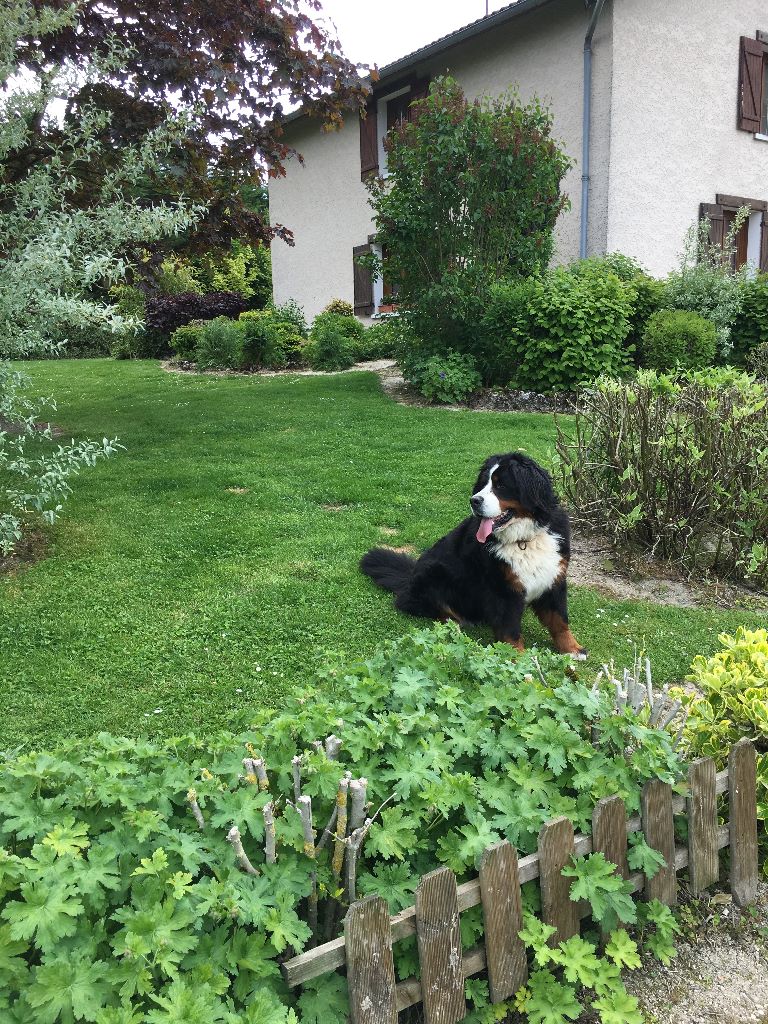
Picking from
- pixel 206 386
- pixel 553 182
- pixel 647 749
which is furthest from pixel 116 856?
pixel 206 386

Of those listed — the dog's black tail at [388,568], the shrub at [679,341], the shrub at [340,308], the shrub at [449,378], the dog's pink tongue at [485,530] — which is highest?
the shrub at [340,308]

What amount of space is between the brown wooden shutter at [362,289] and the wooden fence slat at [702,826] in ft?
55.6

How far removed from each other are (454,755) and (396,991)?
56 cm

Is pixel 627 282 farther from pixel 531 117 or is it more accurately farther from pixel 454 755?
pixel 454 755

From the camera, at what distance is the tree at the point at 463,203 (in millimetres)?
9961

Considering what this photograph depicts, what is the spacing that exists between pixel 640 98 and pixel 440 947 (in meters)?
14.5

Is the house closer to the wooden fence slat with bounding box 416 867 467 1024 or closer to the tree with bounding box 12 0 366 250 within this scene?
the tree with bounding box 12 0 366 250

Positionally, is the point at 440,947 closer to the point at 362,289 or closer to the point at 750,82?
the point at 750,82

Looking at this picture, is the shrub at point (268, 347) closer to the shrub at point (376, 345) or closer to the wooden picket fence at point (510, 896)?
the shrub at point (376, 345)

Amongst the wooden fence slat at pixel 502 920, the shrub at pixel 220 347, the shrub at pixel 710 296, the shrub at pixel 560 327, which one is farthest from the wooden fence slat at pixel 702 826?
the shrub at pixel 220 347

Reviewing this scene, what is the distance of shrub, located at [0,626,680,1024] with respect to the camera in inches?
54.9

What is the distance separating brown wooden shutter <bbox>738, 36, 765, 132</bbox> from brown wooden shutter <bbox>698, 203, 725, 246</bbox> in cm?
172

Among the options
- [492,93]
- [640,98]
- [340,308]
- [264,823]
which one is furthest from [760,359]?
[264,823]

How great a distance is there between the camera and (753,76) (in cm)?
1438
